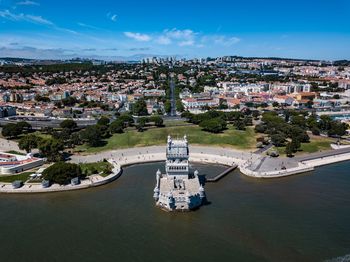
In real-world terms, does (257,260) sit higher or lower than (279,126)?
lower

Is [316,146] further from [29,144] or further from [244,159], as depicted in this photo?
[29,144]

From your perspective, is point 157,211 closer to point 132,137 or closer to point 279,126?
point 132,137

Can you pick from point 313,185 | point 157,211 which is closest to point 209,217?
point 157,211

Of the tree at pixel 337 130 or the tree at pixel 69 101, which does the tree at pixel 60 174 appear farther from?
the tree at pixel 69 101

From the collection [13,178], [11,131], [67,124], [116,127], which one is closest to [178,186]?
[13,178]

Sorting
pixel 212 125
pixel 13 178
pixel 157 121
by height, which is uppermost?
pixel 212 125

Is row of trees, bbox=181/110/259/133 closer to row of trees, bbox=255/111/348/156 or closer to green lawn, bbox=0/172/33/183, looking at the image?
row of trees, bbox=255/111/348/156

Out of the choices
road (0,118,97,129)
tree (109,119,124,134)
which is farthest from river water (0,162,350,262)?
road (0,118,97,129)
